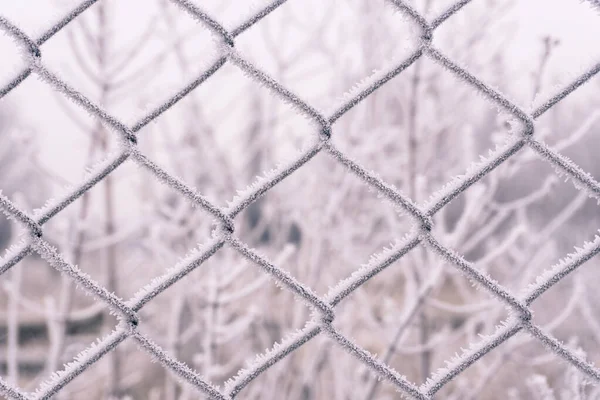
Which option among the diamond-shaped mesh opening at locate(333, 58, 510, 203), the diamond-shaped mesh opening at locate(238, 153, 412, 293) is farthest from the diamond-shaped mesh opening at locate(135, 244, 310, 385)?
the diamond-shaped mesh opening at locate(333, 58, 510, 203)

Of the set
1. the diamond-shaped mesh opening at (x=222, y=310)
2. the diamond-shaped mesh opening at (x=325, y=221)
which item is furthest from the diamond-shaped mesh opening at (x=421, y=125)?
the diamond-shaped mesh opening at (x=222, y=310)

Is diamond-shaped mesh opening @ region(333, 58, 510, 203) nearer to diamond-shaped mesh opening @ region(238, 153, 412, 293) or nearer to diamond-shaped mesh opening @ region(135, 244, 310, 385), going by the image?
diamond-shaped mesh opening @ region(238, 153, 412, 293)

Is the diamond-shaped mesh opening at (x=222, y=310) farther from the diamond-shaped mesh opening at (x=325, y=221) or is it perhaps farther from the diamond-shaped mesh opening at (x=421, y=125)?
the diamond-shaped mesh opening at (x=421, y=125)

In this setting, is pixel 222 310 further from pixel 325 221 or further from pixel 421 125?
pixel 421 125

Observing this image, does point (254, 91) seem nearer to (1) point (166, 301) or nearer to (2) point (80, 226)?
(2) point (80, 226)

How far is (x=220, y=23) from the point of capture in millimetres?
908

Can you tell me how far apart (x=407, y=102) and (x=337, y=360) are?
1.48 metres

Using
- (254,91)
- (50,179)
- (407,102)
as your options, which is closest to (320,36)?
(254,91)

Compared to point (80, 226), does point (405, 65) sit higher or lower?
lower

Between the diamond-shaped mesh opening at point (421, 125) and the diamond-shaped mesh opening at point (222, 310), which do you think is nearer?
the diamond-shaped mesh opening at point (222, 310)

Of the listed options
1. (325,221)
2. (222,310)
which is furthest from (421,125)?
(222,310)

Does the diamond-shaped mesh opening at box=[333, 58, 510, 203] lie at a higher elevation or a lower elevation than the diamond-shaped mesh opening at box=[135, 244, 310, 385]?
higher

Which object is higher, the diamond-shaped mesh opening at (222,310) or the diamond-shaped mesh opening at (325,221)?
the diamond-shaped mesh opening at (325,221)

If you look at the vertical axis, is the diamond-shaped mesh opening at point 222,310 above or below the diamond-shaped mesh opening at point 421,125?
below
